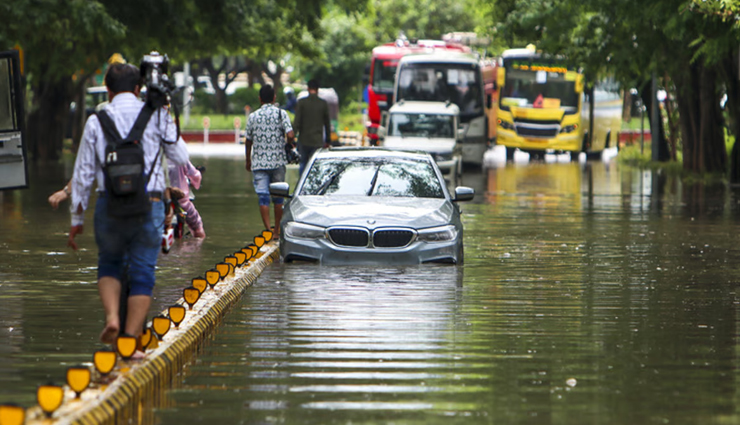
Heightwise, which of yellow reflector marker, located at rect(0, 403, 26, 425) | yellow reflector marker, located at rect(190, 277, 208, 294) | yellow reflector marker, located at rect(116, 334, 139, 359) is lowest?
yellow reflector marker, located at rect(190, 277, 208, 294)

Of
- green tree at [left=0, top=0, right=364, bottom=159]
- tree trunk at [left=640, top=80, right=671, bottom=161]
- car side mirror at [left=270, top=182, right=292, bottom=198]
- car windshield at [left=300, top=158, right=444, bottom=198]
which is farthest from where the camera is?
tree trunk at [left=640, top=80, right=671, bottom=161]

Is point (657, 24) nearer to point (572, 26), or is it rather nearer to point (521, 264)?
point (572, 26)

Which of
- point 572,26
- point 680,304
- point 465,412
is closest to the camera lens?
point 465,412

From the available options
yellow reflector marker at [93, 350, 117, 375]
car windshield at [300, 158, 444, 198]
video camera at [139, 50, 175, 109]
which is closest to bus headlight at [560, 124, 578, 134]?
car windshield at [300, 158, 444, 198]

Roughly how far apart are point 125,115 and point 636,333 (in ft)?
12.5

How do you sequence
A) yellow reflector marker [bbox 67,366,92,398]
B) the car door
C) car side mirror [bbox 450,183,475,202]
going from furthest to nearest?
the car door → car side mirror [bbox 450,183,475,202] → yellow reflector marker [bbox 67,366,92,398]

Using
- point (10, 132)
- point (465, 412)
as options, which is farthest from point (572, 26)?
point (465, 412)

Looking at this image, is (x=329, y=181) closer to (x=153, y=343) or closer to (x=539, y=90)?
(x=153, y=343)

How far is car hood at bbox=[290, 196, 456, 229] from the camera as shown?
516 inches

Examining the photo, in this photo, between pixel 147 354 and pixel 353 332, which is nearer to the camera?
pixel 147 354

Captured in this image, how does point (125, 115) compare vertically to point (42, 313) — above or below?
above

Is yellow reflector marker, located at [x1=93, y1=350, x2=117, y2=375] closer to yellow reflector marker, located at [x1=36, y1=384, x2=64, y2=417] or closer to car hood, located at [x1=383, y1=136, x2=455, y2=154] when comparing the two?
yellow reflector marker, located at [x1=36, y1=384, x2=64, y2=417]

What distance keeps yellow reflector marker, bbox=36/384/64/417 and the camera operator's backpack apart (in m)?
1.60

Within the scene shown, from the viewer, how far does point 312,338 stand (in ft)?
30.5
